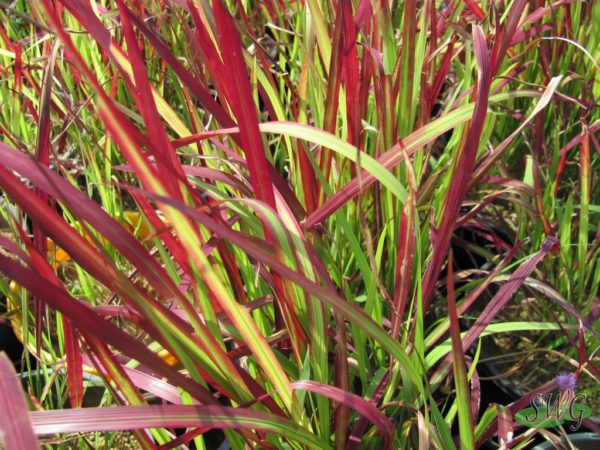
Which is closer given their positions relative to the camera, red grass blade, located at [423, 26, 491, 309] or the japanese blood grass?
the japanese blood grass

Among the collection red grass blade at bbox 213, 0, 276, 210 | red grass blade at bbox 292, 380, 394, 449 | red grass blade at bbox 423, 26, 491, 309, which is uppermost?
red grass blade at bbox 213, 0, 276, 210

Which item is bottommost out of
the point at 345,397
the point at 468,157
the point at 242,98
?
the point at 345,397

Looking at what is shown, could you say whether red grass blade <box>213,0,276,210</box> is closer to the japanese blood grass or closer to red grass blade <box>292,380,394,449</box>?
the japanese blood grass

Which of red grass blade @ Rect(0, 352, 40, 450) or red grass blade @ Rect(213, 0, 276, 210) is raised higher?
red grass blade @ Rect(213, 0, 276, 210)

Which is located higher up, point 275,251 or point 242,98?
point 242,98

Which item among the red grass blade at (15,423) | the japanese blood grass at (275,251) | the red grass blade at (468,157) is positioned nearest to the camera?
the red grass blade at (15,423)

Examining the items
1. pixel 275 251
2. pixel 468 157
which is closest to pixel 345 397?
pixel 275 251

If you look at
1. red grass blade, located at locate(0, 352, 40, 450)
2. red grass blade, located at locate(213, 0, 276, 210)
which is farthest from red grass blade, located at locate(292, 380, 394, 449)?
red grass blade, located at locate(0, 352, 40, 450)

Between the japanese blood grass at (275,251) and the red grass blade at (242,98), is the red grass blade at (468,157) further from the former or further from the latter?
the red grass blade at (242,98)

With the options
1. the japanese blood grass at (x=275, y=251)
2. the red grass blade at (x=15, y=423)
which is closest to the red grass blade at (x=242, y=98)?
the japanese blood grass at (x=275, y=251)

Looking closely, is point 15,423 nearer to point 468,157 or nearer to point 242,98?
point 242,98

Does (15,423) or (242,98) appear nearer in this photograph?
(15,423)

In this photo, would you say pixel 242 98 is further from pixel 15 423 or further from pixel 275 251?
pixel 15 423

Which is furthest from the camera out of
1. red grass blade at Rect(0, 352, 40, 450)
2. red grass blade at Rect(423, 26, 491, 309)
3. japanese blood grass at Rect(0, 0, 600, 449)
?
red grass blade at Rect(423, 26, 491, 309)
